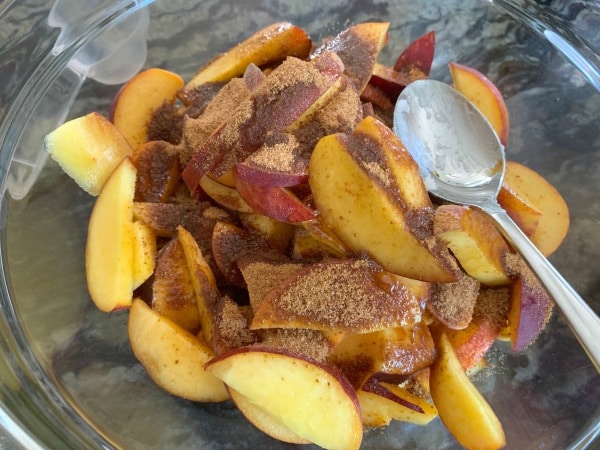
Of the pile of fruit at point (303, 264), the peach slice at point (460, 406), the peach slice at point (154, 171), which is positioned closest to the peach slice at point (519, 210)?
the pile of fruit at point (303, 264)

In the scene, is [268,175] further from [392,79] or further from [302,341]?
[392,79]

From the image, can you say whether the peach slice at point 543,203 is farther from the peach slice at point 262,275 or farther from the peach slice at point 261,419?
the peach slice at point 261,419

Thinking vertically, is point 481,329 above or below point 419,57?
below

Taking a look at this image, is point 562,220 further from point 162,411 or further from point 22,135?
point 22,135

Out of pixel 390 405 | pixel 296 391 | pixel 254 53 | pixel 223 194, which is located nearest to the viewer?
pixel 296 391

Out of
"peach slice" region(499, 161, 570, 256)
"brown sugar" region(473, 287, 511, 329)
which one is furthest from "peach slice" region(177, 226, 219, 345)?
"peach slice" region(499, 161, 570, 256)

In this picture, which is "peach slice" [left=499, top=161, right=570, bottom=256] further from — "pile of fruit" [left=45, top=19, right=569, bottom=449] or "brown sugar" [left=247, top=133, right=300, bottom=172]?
"brown sugar" [left=247, top=133, right=300, bottom=172]

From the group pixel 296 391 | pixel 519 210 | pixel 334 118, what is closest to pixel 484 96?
pixel 519 210
